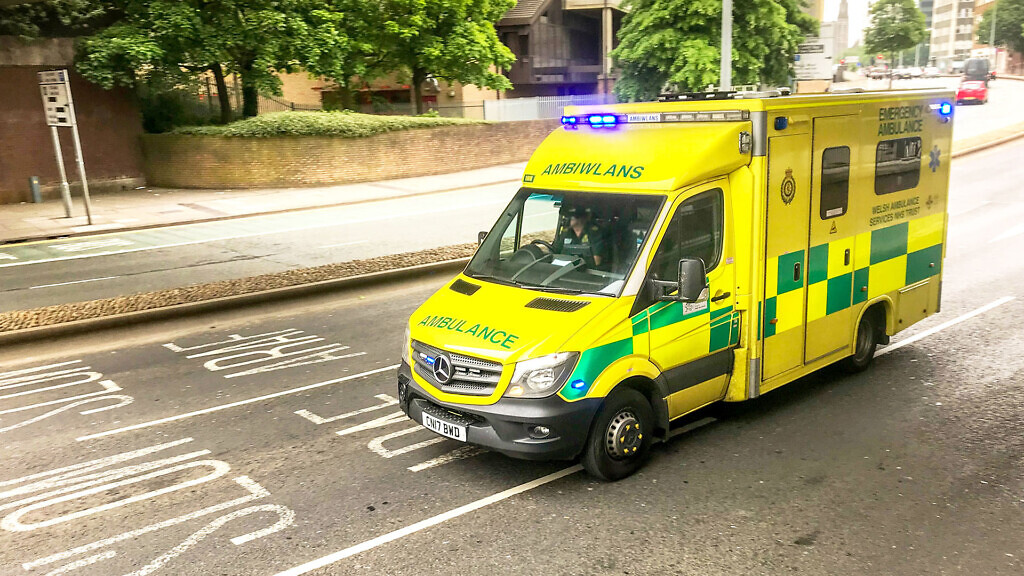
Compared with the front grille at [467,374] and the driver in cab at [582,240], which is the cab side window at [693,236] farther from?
the front grille at [467,374]

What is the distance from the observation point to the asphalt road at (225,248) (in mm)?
14258

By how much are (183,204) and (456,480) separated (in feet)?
66.3

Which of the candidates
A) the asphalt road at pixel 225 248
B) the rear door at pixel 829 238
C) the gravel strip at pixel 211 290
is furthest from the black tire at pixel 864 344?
the asphalt road at pixel 225 248

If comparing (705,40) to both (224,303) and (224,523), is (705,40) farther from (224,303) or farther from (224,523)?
(224,523)

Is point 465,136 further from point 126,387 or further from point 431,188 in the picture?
point 126,387

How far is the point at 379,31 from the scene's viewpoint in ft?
103

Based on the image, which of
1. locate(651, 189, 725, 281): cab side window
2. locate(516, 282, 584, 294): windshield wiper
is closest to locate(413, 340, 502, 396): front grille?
locate(516, 282, 584, 294): windshield wiper

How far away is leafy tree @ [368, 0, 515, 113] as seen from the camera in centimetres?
3109

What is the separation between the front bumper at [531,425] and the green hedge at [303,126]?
73.2ft

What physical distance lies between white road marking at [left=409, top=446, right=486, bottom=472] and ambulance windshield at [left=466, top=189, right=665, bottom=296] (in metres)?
1.45

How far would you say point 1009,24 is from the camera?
87.5m

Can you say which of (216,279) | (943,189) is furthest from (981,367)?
(216,279)

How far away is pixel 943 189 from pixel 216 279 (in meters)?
11.0

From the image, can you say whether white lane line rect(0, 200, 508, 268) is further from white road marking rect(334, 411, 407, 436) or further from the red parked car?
the red parked car
